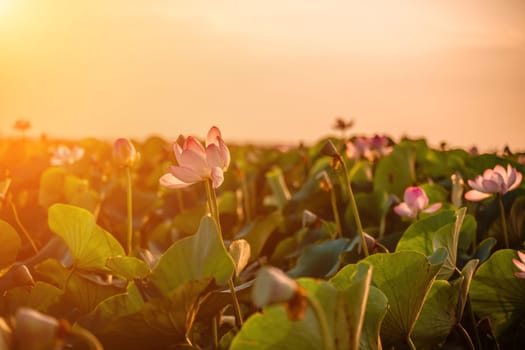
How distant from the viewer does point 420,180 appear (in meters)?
3.33

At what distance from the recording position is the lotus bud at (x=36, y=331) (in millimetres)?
643

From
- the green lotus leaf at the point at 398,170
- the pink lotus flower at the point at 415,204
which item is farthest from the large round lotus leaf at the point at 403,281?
the green lotus leaf at the point at 398,170

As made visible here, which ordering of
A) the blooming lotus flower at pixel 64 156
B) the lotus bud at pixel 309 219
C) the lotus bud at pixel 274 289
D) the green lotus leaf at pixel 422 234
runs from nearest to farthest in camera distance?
1. the lotus bud at pixel 274 289
2. the green lotus leaf at pixel 422 234
3. the lotus bud at pixel 309 219
4. the blooming lotus flower at pixel 64 156

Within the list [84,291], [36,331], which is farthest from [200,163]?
[36,331]

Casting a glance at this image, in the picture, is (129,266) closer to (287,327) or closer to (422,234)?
(287,327)

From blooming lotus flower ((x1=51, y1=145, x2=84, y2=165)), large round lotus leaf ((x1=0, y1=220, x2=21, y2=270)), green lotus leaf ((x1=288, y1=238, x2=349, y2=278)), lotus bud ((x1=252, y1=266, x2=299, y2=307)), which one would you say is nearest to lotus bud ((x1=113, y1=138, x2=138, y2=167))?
large round lotus leaf ((x1=0, y1=220, x2=21, y2=270))

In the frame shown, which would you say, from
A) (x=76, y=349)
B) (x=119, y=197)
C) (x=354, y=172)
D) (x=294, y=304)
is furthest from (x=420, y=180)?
(x=294, y=304)

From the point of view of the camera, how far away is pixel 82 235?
4.74 feet

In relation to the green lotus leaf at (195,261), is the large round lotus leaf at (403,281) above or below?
below

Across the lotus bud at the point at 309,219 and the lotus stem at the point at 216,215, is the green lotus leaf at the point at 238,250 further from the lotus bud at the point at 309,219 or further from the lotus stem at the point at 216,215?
the lotus bud at the point at 309,219

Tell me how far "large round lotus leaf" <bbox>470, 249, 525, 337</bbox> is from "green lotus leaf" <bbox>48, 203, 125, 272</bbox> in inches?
38.0

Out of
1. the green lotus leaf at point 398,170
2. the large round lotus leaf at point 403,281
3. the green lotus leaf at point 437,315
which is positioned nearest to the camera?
the large round lotus leaf at point 403,281

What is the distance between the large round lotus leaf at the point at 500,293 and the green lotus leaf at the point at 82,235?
96 centimetres

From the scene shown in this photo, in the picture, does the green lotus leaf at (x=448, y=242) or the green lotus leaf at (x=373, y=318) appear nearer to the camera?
the green lotus leaf at (x=373, y=318)
